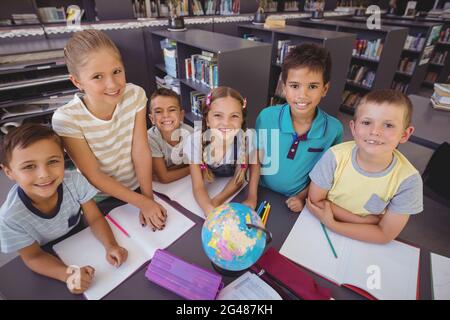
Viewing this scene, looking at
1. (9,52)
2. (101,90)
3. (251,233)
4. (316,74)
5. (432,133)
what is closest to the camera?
(251,233)

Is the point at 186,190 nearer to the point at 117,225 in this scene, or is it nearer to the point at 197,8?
the point at 117,225

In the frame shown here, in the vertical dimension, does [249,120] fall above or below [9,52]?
below

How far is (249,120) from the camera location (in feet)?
9.20

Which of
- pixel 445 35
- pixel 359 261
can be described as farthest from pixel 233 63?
pixel 445 35

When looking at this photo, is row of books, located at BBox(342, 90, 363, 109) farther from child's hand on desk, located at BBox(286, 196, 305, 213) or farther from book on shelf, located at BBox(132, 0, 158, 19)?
child's hand on desk, located at BBox(286, 196, 305, 213)

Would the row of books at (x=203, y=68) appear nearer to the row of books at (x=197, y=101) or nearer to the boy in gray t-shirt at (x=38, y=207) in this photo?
the row of books at (x=197, y=101)

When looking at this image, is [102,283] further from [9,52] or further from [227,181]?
[9,52]

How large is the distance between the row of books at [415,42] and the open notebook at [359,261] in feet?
14.5

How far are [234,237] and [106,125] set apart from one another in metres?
0.75

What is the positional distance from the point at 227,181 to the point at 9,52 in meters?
2.50

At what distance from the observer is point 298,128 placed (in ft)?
4.01

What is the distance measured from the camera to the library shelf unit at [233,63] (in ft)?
7.36

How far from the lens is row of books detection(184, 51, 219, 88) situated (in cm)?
251
